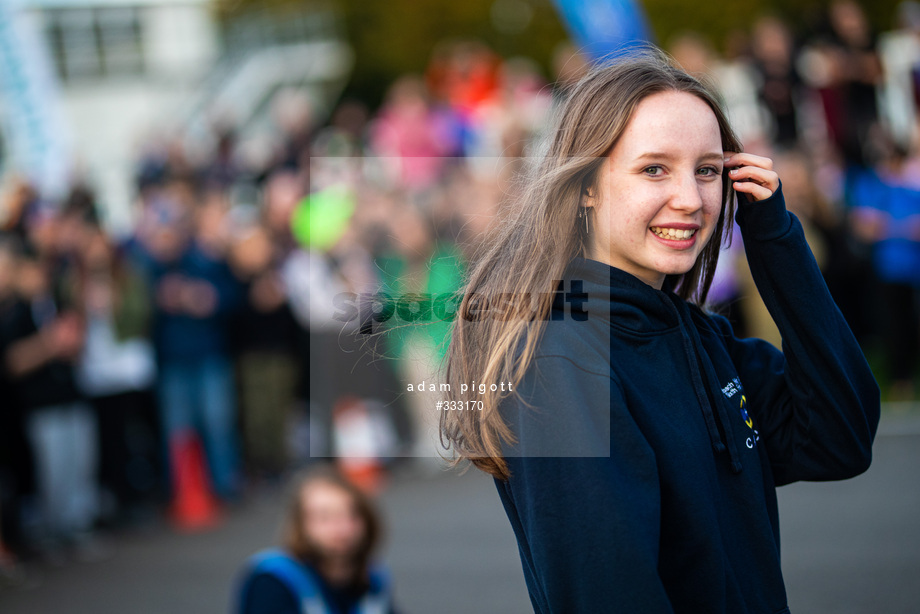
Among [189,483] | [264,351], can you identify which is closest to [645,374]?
[264,351]

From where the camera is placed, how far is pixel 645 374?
1.66 meters

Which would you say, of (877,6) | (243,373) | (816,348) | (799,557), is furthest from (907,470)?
(877,6)

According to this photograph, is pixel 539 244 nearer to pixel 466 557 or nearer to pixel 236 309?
pixel 466 557

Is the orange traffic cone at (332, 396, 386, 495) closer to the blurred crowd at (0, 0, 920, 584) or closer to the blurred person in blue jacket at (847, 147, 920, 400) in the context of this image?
the blurred crowd at (0, 0, 920, 584)

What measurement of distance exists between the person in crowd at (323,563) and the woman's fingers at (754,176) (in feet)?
8.36

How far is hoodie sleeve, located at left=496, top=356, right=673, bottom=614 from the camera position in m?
1.47

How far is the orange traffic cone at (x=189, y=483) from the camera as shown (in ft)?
24.3

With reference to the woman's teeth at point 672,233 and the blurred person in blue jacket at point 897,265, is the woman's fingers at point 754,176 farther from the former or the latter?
the blurred person in blue jacket at point 897,265

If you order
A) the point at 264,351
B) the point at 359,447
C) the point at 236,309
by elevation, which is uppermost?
the point at 236,309

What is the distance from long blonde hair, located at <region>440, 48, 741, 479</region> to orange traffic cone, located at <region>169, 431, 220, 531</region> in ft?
19.9

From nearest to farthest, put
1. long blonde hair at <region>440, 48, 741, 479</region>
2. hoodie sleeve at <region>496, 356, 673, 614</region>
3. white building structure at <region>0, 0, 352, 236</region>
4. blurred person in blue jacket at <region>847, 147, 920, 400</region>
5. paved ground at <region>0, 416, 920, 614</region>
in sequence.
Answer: hoodie sleeve at <region>496, 356, 673, 614</region> → long blonde hair at <region>440, 48, 741, 479</region> → paved ground at <region>0, 416, 920, 614</region> → blurred person in blue jacket at <region>847, 147, 920, 400</region> → white building structure at <region>0, 0, 352, 236</region>

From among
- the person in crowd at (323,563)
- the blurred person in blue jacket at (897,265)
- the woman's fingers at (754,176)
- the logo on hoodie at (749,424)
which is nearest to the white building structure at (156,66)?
the blurred person in blue jacket at (897,265)

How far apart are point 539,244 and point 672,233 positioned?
0.25 metres

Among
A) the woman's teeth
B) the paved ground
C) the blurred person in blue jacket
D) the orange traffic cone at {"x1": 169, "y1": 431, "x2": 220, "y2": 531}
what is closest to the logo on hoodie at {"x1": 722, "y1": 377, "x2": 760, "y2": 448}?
the woman's teeth
